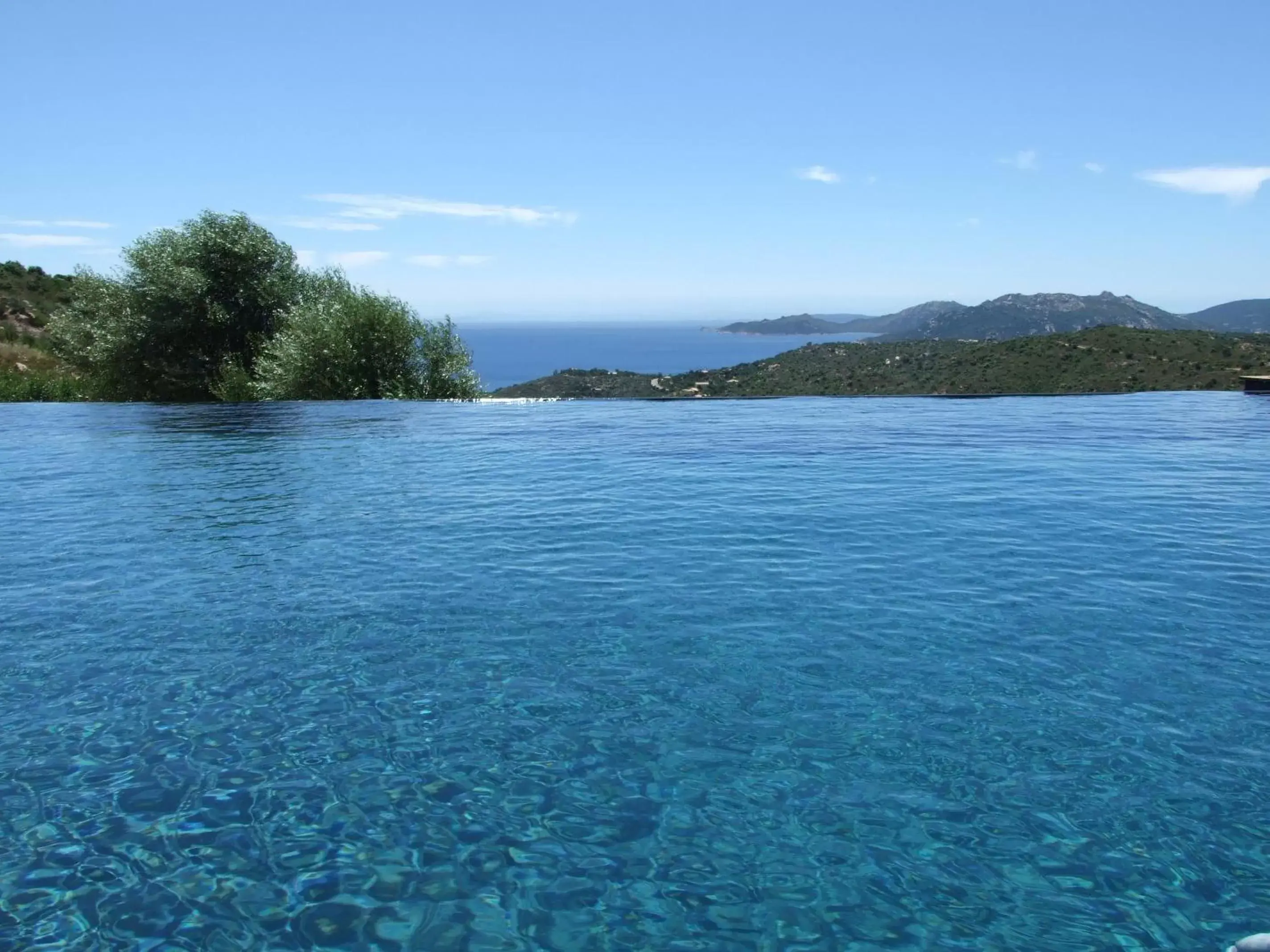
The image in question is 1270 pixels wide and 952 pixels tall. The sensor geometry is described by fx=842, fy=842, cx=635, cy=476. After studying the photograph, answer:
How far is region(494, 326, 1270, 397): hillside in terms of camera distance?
125 ft

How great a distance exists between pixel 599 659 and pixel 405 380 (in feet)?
90.1

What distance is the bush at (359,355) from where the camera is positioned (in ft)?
103

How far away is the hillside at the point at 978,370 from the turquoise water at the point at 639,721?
22.6m

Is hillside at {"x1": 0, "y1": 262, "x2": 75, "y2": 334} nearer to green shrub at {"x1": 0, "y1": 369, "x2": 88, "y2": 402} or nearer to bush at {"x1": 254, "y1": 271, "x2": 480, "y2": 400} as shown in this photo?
green shrub at {"x1": 0, "y1": 369, "x2": 88, "y2": 402}

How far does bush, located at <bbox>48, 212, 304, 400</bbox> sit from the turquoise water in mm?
22548

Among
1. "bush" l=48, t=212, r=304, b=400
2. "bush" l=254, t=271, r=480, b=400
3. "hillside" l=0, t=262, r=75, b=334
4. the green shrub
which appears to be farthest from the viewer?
"hillside" l=0, t=262, r=75, b=334

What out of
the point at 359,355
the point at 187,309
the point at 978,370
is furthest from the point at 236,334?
the point at 978,370

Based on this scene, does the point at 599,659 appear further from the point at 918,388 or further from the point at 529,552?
the point at 918,388

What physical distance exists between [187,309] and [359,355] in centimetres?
805

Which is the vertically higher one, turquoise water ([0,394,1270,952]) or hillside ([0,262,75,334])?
hillside ([0,262,75,334])

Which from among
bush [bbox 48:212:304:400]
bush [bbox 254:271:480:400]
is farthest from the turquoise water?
bush [bbox 48:212:304:400]

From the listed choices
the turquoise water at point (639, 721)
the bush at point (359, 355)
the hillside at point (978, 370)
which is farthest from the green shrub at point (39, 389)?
the turquoise water at point (639, 721)

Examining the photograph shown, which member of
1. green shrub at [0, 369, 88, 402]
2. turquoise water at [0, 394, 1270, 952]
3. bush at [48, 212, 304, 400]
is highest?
bush at [48, 212, 304, 400]

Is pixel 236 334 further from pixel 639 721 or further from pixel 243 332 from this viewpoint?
pixel 639 721
